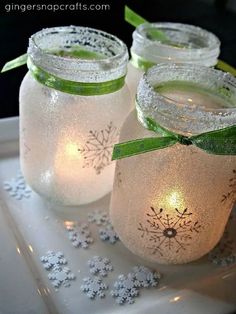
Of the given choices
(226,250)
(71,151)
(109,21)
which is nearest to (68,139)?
(71,151)

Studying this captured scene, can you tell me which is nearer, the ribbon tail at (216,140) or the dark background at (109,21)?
the ribbon tail at (216,140)

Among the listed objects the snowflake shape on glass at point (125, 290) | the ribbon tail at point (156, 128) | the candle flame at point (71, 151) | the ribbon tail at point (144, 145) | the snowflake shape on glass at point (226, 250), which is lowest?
the snowflake shape on glass at point (226, 250)

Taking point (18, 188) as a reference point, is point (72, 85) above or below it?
above

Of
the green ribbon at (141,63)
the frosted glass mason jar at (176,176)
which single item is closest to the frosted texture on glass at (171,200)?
the frosted glass mason jar at (176,176)

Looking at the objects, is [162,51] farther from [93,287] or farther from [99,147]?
[93,287]

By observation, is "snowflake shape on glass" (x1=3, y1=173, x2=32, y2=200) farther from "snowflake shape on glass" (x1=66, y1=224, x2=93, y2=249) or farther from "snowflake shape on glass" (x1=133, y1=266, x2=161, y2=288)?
"snowflake shape on glass" (x1=133, y1=266, x2=161, y2=288)

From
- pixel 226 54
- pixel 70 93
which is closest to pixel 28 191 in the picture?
pixel 70 93

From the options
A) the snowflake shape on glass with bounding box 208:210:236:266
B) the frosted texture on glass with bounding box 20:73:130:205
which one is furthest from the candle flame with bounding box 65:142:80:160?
the snowflake shape on glass with bounding box 208:210:236:266

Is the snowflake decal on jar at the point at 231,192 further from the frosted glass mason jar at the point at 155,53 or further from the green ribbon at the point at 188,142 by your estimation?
the frosted glass mason jar at the point at 155,53
